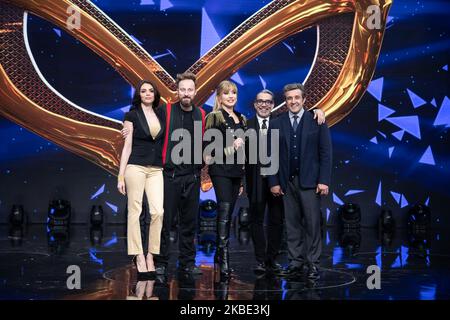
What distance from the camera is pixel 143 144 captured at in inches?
188

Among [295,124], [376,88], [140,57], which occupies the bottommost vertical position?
[295,124]

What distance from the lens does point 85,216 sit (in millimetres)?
8945

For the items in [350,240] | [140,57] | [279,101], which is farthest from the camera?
[279,101]

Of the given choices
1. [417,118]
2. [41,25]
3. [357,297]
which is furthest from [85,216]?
[357,297]

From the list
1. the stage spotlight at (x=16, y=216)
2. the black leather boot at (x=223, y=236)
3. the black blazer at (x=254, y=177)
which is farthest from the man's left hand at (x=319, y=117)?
the stage spotlight at (x=16, y=216)

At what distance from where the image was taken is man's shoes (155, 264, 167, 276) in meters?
4.80

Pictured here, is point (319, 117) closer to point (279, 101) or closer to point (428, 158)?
point (279, 101)

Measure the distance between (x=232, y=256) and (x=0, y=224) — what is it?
4.00 metres

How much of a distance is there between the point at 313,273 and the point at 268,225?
58 centimetres

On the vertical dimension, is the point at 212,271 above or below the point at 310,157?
below

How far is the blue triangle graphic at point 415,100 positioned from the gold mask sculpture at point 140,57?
109cm

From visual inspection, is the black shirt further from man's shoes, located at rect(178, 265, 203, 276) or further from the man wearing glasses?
man's shoes, located at rect(178, 265, 203, 276)

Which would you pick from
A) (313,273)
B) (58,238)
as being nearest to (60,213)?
(58,238)

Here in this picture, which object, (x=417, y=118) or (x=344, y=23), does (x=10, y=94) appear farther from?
(x=417, y=118)
